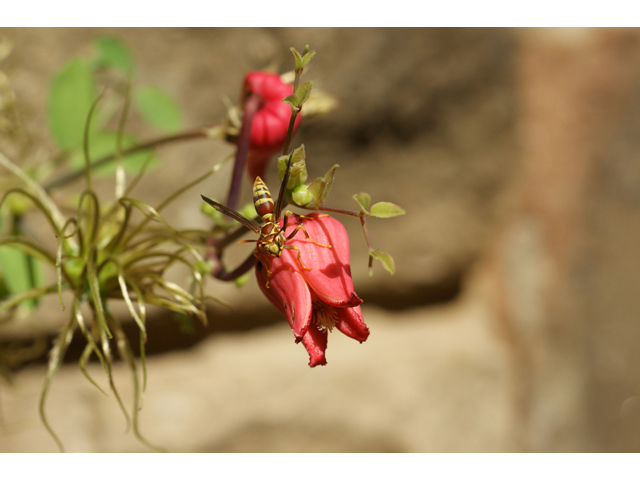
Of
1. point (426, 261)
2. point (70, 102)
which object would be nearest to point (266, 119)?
point (70, 102)

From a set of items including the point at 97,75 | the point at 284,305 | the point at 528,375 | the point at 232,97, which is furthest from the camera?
the point at 528,375

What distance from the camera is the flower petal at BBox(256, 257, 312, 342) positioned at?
302 mm

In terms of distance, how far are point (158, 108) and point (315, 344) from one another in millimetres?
553

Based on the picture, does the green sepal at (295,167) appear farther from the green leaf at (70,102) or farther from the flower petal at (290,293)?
the green leaf at (70,102)

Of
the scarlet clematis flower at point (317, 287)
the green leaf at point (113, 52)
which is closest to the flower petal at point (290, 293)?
the scarlet clematis flower at point (317, 287)

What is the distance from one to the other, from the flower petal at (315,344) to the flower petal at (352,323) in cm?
1

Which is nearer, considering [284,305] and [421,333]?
[284,305]

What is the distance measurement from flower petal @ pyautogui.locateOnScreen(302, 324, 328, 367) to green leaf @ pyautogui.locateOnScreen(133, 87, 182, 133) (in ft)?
1.75

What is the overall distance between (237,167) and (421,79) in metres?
0.71

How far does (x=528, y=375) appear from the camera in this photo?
4.12 ft

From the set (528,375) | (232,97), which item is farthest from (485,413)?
(232,97)

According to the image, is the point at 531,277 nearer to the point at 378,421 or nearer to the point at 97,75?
the point at 378,421

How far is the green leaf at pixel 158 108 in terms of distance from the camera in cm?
74

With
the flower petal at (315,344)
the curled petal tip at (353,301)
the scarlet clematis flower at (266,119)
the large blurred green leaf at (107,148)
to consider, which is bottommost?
the flower petal at (315,344)
